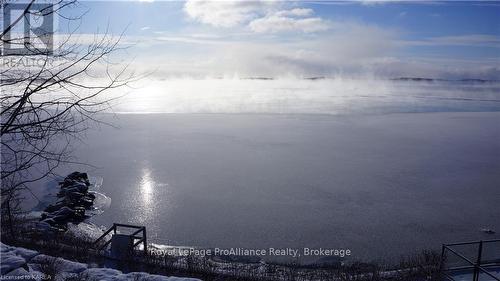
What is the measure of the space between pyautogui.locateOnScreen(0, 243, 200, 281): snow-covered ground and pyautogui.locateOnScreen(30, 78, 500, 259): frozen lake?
267cm

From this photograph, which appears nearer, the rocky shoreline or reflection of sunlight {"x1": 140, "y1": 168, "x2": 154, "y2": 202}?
the rocky shoreline

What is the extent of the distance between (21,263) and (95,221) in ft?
47.9

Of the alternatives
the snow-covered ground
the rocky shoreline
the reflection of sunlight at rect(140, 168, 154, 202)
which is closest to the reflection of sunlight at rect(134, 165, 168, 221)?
the reflection of sunlight at rect(140, 168, 154, 202)

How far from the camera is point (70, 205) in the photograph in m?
20.0

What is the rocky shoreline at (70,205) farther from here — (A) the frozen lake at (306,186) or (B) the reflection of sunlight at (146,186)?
(B) the reflection of sunlight at (146,186)

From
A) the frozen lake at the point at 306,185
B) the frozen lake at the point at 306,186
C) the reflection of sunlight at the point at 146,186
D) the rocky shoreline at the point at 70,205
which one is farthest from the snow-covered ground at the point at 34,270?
the reflection of sunlight at the point at 146,186

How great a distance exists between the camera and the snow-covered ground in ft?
16.1

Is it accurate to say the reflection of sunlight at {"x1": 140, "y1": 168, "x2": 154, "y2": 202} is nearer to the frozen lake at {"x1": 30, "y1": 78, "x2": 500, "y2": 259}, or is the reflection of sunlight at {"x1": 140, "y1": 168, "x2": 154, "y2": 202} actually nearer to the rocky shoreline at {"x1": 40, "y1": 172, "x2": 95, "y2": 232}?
the frozen lake at {"x1": 30, "y1": 78, "x2": 500, "y2": 259}

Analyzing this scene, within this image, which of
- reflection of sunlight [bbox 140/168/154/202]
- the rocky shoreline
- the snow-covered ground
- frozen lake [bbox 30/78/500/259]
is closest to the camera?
the snow-covered ground

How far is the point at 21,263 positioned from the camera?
517 cm

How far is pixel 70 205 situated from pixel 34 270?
14698 mm

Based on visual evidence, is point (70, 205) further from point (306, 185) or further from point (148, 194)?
point (306, 185)

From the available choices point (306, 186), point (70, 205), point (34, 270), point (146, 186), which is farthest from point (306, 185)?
point (34, 270)

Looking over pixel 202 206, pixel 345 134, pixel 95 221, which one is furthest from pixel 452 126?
pixel 95 221
